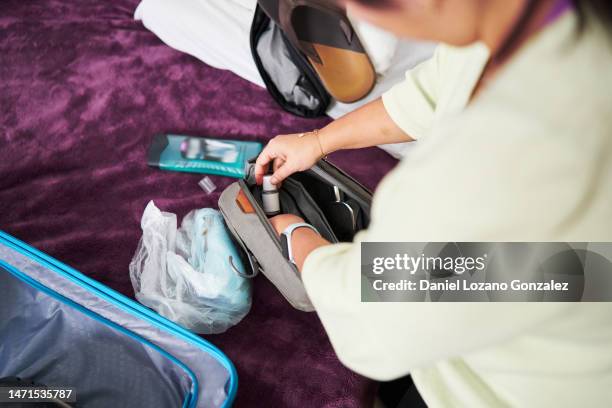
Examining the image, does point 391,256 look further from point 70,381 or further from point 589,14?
point 70,381

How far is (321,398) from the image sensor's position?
0.89 metres

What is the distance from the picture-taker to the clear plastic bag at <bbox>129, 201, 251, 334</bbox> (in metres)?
0.88

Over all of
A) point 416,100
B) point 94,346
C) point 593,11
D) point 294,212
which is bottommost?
point 94,346

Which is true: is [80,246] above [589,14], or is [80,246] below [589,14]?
below

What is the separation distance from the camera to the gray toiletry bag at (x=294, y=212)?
2.69 ft

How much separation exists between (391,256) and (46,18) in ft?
4.73

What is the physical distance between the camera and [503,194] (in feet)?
1.08

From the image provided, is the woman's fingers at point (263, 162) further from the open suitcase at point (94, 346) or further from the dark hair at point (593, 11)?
the dark hair at point (593, 11)

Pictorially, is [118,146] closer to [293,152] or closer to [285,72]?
[285,72]

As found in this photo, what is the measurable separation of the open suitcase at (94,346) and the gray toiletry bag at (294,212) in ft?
0.56

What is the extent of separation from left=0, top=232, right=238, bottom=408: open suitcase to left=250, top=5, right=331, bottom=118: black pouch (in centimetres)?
63

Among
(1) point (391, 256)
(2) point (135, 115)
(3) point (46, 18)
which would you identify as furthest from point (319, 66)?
(3) point (46, 18)

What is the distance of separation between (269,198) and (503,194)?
1.83 feet

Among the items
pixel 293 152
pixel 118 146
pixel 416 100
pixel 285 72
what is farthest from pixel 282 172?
pixel 118 146
